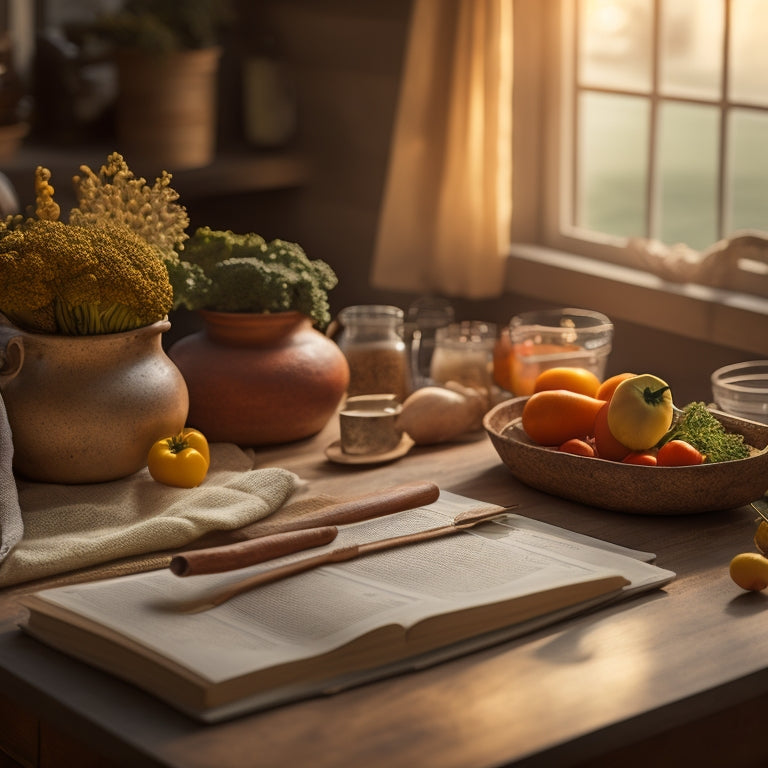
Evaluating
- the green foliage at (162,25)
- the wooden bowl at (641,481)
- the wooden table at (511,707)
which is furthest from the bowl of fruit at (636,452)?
the green foliage at (162,25)

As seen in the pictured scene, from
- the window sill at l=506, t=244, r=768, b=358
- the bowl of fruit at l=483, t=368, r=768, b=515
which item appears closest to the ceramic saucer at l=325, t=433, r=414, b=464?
the bowl of fruit at l=483, t=368, r=768, b=515

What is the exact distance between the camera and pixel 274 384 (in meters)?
1.71

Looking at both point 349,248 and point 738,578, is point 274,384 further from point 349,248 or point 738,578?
point 349,248

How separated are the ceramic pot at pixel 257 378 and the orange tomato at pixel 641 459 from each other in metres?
0.46

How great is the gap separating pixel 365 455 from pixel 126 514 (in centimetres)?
35

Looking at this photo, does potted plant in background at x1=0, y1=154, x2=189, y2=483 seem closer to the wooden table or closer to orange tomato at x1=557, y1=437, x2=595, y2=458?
the wooden table

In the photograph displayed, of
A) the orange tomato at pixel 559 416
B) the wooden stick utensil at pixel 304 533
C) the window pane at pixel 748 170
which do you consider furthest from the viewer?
the window pane at pixel 748 170

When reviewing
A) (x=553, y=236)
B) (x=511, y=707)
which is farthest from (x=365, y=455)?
(x=553, y=236)

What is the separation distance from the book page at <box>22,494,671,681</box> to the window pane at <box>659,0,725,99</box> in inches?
61.4

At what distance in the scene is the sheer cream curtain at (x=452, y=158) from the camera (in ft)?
9.18

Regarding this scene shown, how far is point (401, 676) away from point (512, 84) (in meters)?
2.09

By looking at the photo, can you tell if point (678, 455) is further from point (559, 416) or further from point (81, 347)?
point (81, 347)

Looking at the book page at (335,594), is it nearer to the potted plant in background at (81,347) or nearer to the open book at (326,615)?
the open book at (326,615)

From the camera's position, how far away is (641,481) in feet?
4.68
